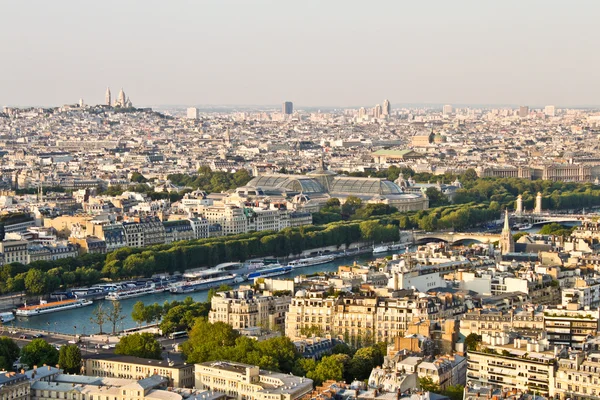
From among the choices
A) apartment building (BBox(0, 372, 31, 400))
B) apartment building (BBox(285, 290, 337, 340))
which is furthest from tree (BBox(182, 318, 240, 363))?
apartment building (BBox(0, 372, 31, 400))

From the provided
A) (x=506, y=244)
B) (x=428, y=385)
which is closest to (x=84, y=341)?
(x=428, y=385)

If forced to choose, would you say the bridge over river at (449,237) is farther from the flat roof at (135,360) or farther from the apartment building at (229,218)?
A: the flat roof at (135,360)

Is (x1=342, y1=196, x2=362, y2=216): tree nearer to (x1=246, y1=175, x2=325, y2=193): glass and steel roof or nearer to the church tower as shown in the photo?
(x1=246, y1=175, x2=325, y2=193): glass and steel roof

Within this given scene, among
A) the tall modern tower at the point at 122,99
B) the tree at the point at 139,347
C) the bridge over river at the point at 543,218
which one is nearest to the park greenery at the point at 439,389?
the tree at the point at 139,347

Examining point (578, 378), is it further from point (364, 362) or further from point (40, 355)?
point (40, 355)

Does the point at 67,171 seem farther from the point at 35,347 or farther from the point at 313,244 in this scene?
the point at 35,347

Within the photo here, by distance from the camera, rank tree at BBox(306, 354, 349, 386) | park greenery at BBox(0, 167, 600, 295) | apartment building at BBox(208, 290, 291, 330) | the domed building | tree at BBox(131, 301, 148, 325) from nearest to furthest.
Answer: tree at BBox(306, 354, 349, 386)
apartment building at BBox(208, 290, 291, 330)
tree at BBox(131, 301, 148, 325)
park greenery at BBox(0, 167, 600, 295)
the domed building
